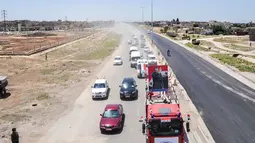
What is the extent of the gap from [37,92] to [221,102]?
63.2ft

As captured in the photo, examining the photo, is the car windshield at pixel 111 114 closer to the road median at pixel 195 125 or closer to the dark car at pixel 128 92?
the road median at pixel 195 125

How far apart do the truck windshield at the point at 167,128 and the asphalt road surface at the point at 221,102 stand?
6195 millimetres

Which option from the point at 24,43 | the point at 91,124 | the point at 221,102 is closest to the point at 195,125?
the point at 91,124

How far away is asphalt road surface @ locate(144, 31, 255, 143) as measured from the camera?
21.0 metres

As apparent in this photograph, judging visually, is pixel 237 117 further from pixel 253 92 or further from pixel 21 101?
pixel 21 101

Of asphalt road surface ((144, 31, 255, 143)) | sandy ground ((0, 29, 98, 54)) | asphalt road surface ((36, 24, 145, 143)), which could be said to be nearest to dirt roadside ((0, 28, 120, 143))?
asphalt road surface ((36, 24, 145, 143))

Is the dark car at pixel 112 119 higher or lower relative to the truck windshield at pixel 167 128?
lower

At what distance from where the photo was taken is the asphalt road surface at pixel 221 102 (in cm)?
2098

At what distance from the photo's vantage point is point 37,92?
112ft

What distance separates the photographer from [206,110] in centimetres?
2631

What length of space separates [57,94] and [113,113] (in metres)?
12.7

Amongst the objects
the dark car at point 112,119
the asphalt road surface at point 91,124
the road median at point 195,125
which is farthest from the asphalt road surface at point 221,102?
the dark car at point 112,119

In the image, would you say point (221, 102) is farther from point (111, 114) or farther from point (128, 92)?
point (111, 114)

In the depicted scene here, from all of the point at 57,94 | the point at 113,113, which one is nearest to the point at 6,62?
the point at 57,94
